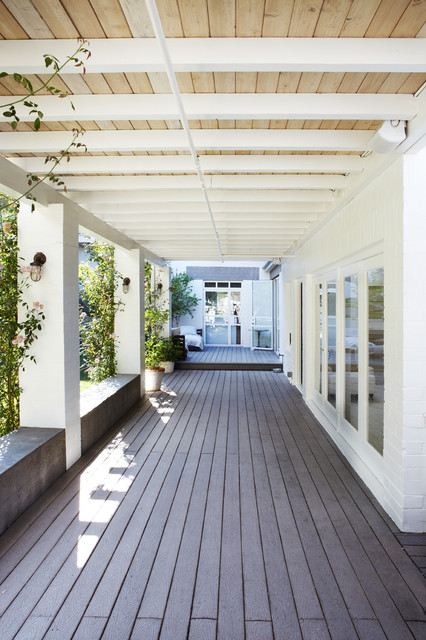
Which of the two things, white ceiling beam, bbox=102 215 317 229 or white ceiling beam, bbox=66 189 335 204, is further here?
white ceiling beam, bbox=102 215 317 229

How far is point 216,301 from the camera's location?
1415 cm

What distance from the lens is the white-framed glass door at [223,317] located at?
14039 mm

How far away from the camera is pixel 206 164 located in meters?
3.39

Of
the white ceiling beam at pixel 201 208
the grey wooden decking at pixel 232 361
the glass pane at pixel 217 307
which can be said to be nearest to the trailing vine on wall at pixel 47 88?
the white ceiling beam at pixel 201 208

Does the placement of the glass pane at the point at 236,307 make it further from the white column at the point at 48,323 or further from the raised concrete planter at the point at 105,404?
the white column at the point at 48,323

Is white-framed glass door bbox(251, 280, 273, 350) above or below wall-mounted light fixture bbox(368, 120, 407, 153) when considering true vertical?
below

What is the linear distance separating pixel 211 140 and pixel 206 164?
504 mm

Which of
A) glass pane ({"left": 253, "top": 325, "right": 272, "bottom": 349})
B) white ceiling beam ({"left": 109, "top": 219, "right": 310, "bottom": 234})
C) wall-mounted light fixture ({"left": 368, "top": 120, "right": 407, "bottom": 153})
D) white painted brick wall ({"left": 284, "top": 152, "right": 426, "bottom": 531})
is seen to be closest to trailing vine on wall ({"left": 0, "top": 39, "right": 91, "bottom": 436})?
white ceiling beam ({"left": 109, "top": 219, "right": 310, "bottom": 234})

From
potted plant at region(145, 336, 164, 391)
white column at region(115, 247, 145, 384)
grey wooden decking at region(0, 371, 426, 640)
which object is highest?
white column at region(115, 247, 145, 384)

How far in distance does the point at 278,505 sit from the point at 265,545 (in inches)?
22.3

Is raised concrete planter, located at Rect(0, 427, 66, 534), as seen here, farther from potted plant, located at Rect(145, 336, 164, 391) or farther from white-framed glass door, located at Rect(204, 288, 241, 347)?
white-framed glass door, located at Rect(204, 288, 241, 347)

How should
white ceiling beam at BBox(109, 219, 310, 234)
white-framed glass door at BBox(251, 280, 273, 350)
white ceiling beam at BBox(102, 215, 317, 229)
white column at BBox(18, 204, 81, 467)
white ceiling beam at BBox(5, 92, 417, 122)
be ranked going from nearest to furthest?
white ceiling beam at BBox(5, 92, 417, 122), white column at BBox(18, 204, 81, 467), white ceiling beam at BBox(102, 215, 317, 229), white ceiling beam at BBox(109, 219, 310, 234), white-framed glass door at BBox(251, 280, 273, 350)

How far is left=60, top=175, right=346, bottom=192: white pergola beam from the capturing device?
12.5ft

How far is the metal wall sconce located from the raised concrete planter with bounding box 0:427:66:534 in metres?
1.36
